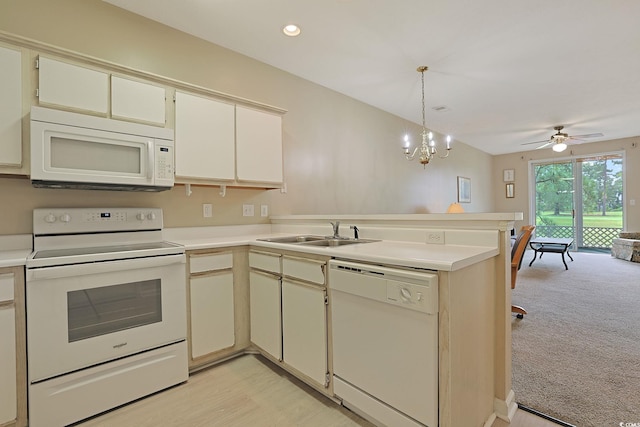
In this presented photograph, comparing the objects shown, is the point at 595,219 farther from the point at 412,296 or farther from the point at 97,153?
the point at 97,153

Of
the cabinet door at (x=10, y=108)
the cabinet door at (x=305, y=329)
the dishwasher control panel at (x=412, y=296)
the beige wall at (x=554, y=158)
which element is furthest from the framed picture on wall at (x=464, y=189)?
the cabinet door at (x=10, y=108)

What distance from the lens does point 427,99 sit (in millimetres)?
4379

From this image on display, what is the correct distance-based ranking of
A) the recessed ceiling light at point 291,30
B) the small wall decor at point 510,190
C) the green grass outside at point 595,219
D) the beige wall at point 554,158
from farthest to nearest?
1. the small wall decor at point 510,190
2. the green grass outside at point 595,219
3. the beige wall at point 554,158
4. the recessed ceiling light at point 291,30

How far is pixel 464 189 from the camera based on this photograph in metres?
7.15

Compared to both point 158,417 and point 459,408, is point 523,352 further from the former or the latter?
point 158,417

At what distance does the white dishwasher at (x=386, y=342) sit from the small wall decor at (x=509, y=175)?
867cm

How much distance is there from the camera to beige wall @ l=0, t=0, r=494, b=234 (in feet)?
6.75

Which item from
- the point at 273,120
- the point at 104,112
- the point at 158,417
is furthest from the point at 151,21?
the point at 158,417

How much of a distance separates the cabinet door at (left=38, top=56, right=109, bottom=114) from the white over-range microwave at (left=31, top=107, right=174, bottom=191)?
11 centimetres

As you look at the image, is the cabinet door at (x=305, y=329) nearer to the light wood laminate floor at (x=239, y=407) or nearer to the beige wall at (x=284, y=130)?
the light wood laminate floor at (x=239, y=407)

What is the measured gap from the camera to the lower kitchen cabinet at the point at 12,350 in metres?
1.49

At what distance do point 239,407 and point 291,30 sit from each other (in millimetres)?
2905

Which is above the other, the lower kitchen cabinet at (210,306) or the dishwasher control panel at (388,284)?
the dishwasher control panel at (388,284)

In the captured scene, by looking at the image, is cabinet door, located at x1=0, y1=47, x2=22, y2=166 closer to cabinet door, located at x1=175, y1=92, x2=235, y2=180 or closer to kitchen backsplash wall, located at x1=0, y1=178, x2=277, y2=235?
kitchen backsplash wall, located at x1=0, y1=178, x2=277, y2=235
